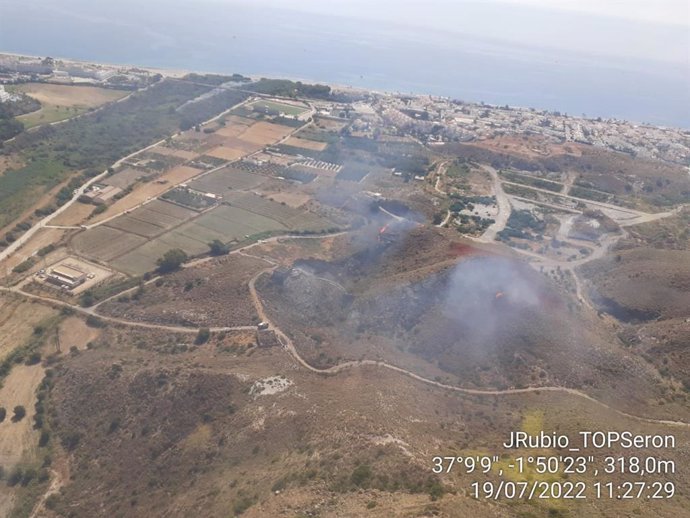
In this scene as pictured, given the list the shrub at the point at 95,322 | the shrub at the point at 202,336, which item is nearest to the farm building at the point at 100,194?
the shrub at the point at 95,322

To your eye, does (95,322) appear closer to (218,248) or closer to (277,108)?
(218,248)

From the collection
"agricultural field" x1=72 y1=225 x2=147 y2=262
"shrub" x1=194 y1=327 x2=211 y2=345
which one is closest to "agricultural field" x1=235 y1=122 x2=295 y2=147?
"agricultural field" x1=72 y1=225 x2=147 y2=262

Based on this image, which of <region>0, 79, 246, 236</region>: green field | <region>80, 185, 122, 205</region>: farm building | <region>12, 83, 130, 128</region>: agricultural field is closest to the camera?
<region>80, 185, 122, 205</region>: farm building

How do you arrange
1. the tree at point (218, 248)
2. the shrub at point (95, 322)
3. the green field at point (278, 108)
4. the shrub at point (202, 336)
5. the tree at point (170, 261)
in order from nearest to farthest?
1. the shrub at point (202, 336)
2. the shrub at point (95, 322)
3. the tree at point (170, 261)
4. the tree at point (218, 248)
5. the green field at point (278, 108)

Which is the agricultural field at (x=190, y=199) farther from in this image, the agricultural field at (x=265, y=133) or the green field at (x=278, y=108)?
the green field at (x=278, y=108)

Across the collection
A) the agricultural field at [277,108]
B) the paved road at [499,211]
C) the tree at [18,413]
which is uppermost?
the agricultural field at [277,108]

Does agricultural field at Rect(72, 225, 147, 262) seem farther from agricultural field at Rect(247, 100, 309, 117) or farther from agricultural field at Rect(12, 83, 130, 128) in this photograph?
agricultural field at Rect(247, 100, 309, 117)

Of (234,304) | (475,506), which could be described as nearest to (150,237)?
(234,304)

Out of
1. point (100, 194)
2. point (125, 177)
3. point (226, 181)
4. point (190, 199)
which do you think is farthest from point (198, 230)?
point (125, 177)
